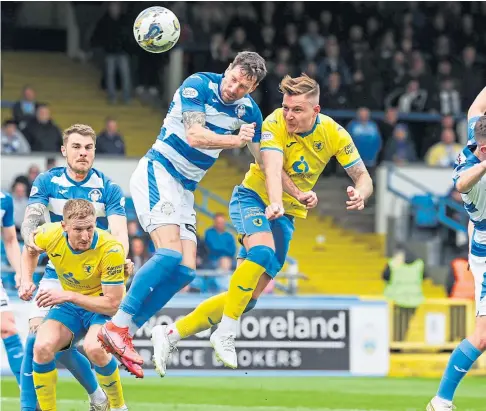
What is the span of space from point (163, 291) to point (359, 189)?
1.89 meters

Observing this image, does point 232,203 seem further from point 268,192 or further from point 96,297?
point 96,297

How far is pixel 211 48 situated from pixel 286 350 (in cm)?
913

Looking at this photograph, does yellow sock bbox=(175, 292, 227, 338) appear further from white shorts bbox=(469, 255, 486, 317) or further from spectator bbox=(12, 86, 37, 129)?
spectator bbox=(12, 86, 37, 129)

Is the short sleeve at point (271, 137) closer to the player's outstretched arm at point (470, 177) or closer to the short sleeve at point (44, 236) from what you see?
the player's outstretched arm at point (470, 177)

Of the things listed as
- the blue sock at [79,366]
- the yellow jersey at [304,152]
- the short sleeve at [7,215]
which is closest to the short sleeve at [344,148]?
the yellow jersey at [304,152]

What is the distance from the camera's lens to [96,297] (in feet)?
36.0

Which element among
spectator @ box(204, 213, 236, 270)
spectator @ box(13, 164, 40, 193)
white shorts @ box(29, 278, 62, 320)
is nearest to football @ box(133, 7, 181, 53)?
white shorts @ box(29, 278, 62, 320)

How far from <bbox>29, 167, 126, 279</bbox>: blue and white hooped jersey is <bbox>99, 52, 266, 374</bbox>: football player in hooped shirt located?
0.28m

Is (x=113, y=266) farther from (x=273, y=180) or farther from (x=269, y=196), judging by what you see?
(x=273, y=180)

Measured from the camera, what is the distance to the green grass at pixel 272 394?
45.2 feet

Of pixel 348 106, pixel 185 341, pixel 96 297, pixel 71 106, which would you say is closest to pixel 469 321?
pixel 185 341

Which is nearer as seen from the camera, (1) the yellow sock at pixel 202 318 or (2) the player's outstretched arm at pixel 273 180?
(2) the player's outstretched arm at pixel 273 180

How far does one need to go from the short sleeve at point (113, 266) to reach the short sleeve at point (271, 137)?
1550mm

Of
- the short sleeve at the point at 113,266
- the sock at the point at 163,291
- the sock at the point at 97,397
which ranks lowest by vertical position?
the sock at the point at 97,397
